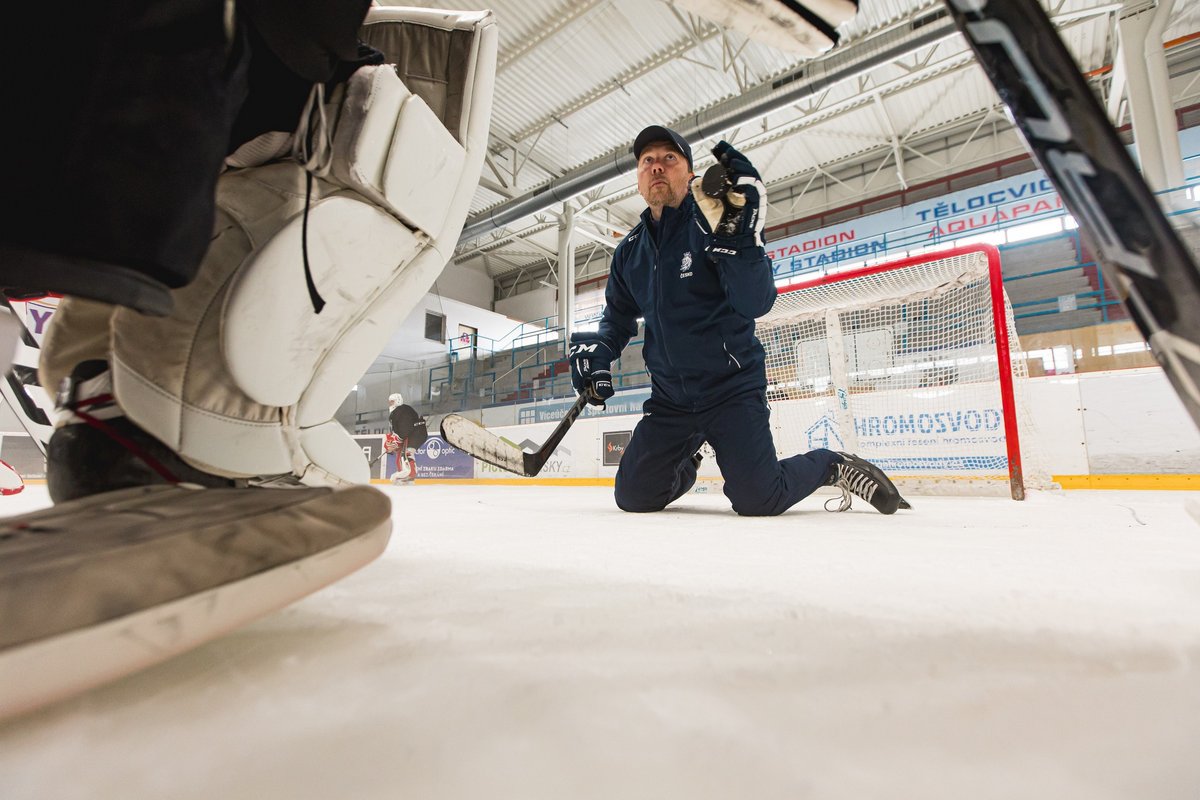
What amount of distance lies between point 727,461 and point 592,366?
22.2 inches

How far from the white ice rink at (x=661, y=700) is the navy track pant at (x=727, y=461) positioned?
3.12 feet

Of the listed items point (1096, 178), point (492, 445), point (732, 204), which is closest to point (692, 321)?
point (732, 204)

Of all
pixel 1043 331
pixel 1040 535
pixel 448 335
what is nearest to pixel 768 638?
pixel 1040 535

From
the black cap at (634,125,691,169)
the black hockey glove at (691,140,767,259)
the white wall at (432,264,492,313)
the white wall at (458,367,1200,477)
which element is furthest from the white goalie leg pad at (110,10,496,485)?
the white wall at (432,264,492,313)

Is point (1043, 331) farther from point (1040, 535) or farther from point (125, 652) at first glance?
point (125, 652)

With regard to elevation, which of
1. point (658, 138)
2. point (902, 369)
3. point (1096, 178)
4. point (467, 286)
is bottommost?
point (1096, 178)

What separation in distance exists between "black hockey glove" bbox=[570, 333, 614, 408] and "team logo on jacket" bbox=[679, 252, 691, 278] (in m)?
0.38

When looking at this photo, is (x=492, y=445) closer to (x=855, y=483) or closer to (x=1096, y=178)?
(x=855, y=483)

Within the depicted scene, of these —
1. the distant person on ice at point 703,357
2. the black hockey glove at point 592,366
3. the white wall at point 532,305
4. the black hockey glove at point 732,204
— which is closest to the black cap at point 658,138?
the distant person on ice at point 703,357

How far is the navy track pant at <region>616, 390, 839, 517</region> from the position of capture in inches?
59.1

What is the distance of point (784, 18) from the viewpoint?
19.4 inches

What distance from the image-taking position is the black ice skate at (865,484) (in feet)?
4.83

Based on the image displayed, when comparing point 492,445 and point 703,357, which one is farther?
point 492,445

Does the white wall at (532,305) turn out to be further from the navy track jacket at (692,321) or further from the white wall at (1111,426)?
the navy track jacket at (692,321)
